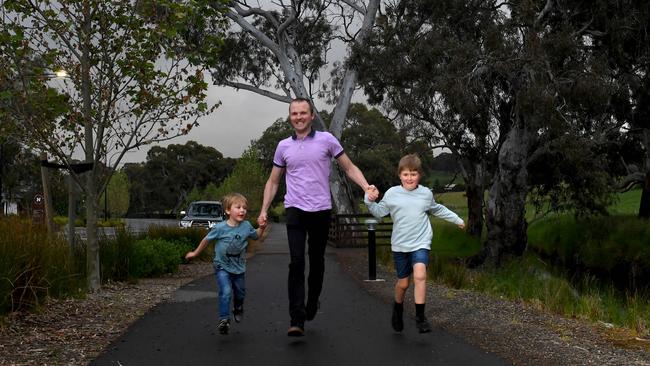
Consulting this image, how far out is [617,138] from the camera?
24625 mm

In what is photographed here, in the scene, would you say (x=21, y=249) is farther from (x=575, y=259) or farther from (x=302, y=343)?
(x=575, y=259)

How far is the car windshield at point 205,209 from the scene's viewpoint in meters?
25.9

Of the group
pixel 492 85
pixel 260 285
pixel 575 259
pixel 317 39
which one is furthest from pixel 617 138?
pixel 260 285

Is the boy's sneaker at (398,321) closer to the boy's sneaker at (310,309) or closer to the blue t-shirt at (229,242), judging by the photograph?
the boy's sneaker at (310,309)

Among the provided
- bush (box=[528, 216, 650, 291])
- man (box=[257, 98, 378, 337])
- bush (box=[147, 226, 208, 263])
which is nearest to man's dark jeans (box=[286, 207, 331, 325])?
man (box=[257, 98, 378, 337])

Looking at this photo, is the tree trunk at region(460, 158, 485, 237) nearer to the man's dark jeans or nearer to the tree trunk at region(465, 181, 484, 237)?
the tree trunk at region(465, 181, 484, 237)

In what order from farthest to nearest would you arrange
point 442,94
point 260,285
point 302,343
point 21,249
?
point 442,94 < point 260,285 < point 21,249 < point 302,343

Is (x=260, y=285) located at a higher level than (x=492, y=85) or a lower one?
lower

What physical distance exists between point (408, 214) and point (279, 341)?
1571 mm

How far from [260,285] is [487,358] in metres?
6.08

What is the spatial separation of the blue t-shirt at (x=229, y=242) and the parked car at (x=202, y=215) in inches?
676

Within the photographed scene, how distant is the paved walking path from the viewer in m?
5.40

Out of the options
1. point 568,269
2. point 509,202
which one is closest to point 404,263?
point 509,202

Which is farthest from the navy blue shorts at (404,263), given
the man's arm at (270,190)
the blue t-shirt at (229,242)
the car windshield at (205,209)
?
the car windshield at (205,209)
